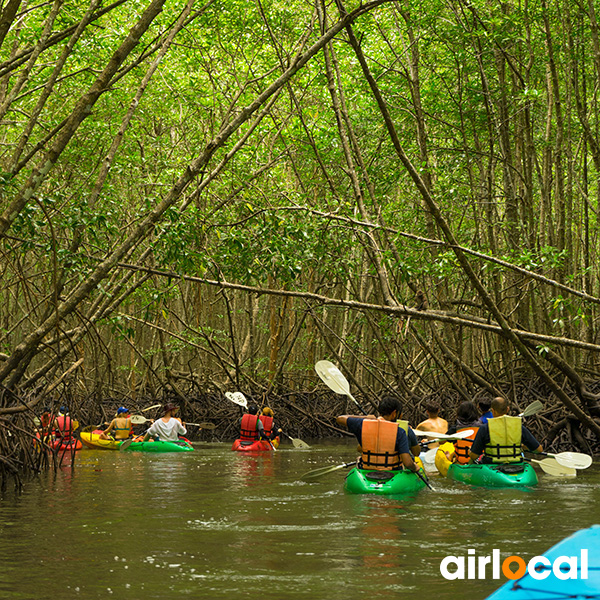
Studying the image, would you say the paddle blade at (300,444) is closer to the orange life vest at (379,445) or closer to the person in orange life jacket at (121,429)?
the person in orange life jacket at (121,429)

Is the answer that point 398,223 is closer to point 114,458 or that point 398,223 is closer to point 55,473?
point 114,458

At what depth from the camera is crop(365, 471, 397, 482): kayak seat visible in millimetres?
7383

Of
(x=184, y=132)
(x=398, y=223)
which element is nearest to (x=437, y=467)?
(x=398, y=223)

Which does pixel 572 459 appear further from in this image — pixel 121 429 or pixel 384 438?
pixel 121 429

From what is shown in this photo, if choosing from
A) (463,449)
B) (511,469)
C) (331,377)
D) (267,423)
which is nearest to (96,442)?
(267,423)

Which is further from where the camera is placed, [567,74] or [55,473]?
[567,74]

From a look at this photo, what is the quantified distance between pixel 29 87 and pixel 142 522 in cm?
829

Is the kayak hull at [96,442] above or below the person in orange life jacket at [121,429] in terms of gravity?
below

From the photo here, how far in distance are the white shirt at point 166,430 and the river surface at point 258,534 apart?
11.2ft

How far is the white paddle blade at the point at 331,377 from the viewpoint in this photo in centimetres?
853

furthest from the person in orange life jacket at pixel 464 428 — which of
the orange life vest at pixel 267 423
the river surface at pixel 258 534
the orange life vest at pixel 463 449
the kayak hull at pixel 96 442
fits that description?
the kayak hull at pixel 96 442

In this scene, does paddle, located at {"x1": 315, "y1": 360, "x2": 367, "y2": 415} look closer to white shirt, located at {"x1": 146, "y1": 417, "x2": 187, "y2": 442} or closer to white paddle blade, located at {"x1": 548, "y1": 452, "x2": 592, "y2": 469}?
white paddle blade, located at {"x1": 548, "y1": 452, "x2": 592, "y2": 469}

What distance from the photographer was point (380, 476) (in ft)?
24.3

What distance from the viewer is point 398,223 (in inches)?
611
